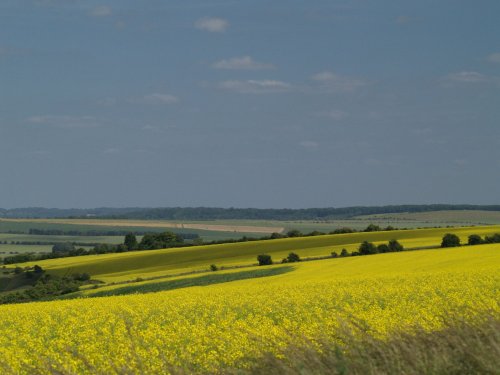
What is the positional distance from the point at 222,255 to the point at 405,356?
66296 millimetres

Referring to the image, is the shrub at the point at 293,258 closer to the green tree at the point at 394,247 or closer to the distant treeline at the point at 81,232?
the green tree at the point at 394,247

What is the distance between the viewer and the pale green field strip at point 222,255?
216 ft

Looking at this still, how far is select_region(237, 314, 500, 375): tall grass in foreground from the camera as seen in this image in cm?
794

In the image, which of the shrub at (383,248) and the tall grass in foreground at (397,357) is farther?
the shrub at (383,248)

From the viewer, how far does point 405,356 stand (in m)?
8.16

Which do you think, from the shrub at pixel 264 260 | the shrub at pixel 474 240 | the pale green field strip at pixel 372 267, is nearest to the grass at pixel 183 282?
the pale green field strip at pixel 372 267

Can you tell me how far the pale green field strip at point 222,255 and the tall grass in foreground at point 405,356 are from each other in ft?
172

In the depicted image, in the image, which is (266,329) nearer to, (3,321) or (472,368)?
(472,368)

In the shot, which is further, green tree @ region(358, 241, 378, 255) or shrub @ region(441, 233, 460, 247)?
green tree @ region(358, 241, 378, 255)

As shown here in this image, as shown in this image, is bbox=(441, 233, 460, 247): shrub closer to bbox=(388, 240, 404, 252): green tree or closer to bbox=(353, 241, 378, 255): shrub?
bbox=(388, 240, 404, 252): green tree

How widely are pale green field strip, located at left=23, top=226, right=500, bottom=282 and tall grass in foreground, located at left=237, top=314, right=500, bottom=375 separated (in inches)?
2059

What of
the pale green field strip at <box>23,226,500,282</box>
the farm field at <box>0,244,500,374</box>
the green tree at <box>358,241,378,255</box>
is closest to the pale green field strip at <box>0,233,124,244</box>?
the pale green field strip at <box>23,226,500,282</box>

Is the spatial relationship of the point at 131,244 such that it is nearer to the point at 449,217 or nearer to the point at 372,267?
the point at 372,267

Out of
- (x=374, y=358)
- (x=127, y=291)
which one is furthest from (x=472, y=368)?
(x=127, y=291)
